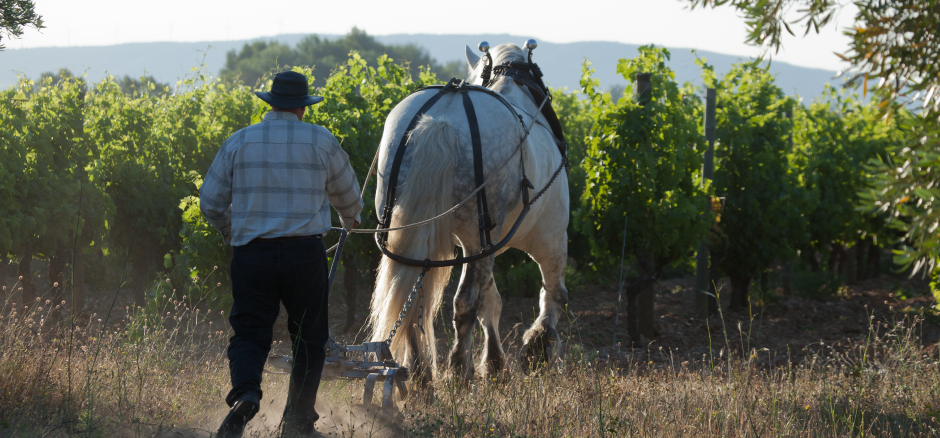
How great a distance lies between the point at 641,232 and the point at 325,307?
A: 5.28 meters

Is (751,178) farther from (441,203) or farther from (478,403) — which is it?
(478,403)

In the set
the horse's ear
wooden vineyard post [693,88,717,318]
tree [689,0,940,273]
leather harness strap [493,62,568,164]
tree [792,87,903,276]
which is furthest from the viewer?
tree [792,87,903,276]

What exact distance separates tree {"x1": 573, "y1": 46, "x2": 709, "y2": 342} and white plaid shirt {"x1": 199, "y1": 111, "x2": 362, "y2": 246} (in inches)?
189

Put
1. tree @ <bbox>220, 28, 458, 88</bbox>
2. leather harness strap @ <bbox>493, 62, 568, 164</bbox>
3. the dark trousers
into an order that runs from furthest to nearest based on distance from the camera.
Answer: tree @ <bbox>220, 28, 458, 88</bbox>, leather harness strap @ <bbox>493, 62, 568, 164</bbox>, the dark trousers

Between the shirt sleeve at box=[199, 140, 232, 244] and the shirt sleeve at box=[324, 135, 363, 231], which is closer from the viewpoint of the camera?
the shirt sleeve at box=[199, 140, 232, 244]

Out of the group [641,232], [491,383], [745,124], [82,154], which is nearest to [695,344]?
[641,232]

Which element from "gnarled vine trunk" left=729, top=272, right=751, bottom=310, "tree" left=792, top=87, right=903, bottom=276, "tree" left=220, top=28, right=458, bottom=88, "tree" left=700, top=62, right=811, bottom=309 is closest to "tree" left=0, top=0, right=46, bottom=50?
"tree" left=700, top=62, right=811, bottom=309

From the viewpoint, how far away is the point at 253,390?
303 centimetres

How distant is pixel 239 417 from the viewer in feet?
9.53

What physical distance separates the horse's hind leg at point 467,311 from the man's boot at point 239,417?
1.59 metres

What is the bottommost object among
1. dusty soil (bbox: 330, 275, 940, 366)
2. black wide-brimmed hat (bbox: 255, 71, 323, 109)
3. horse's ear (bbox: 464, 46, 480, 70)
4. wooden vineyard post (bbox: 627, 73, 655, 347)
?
dusty soil (bbox: 330, 275, 940, 366)

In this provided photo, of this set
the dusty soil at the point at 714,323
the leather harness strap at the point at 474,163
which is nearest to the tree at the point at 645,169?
the dusty soil at the point at 714,323

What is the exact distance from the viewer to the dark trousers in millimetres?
3113

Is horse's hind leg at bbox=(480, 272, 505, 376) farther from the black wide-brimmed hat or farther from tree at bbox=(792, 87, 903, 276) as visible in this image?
tree at bbox=(792, 87, 903, 276)
